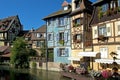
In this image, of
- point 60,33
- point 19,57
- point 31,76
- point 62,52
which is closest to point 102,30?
point 31,76

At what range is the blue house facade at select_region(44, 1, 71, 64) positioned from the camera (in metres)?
47.6

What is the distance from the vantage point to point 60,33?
4959 cm

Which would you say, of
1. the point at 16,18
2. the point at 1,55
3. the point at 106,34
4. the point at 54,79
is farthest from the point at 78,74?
the point at 16,18

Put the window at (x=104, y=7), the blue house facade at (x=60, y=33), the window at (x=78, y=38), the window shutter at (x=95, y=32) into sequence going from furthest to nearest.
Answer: the blue house facade at (x=60, y=33) → the window at (x=78, y=38) → the window shutter at (x=95, y=32) → the window at (x=104, y=7)

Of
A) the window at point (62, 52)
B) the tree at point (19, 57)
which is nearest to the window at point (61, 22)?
the window at point (62, 52)

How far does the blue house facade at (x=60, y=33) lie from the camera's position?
156ft

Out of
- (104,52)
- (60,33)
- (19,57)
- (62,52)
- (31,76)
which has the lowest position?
(31,76)

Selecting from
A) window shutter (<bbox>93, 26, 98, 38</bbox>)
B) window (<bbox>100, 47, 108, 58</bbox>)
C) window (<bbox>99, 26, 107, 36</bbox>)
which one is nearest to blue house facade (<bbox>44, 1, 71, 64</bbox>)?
window shutter (<bbox>93, 26, 98, 38</bbox>)

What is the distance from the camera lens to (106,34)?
34.6 metres

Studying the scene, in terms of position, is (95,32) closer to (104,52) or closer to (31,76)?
(104,52)

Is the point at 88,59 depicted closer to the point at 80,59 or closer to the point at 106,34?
the point at 80,59

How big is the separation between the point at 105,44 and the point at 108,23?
303 centimetres

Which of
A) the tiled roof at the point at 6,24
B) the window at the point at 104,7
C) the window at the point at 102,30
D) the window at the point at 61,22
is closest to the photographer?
the window at the point at 104,7

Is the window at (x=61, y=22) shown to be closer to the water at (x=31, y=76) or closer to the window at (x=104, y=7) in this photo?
the water at (x=31, y=76)
